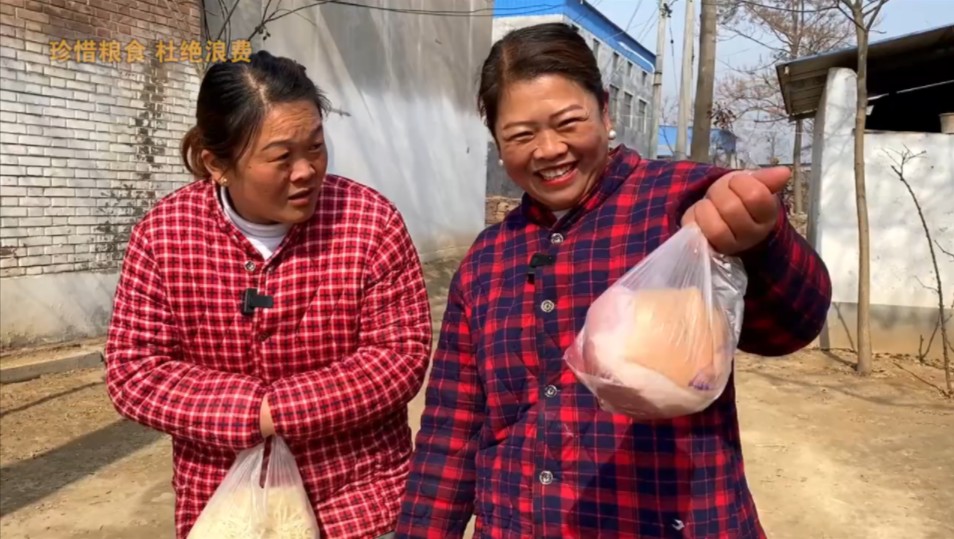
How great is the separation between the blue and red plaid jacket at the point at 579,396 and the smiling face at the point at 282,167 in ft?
1.20

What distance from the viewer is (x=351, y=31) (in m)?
10.1

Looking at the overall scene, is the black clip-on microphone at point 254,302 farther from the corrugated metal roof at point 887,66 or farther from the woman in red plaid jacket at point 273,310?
the corrugated metal roof at point 887,66

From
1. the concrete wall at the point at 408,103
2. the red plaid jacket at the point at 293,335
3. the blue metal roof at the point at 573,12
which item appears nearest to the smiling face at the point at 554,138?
the red plaid jacket at the point at 293,335

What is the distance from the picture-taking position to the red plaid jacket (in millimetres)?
1556

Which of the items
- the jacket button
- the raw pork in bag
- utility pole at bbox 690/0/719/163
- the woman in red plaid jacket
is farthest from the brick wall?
the raw pork in bag

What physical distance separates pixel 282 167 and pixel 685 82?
14.1 m

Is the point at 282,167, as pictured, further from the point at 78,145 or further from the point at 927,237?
the point at 927,237

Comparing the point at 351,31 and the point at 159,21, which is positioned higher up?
the point at 351,31

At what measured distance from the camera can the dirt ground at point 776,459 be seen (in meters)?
3.80

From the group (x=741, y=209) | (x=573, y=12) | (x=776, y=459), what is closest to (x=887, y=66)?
(x=776, y=459)

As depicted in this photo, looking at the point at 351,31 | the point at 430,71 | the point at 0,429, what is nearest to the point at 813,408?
the point at 0,429

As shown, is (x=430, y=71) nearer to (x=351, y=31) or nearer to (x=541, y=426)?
(x=351, y=31)

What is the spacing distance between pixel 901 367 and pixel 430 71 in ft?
26.8

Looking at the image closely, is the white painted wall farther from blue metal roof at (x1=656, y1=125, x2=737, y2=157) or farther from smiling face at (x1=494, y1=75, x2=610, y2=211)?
smiling face at (x1=494, y1=75, x2=610, y2=211)
